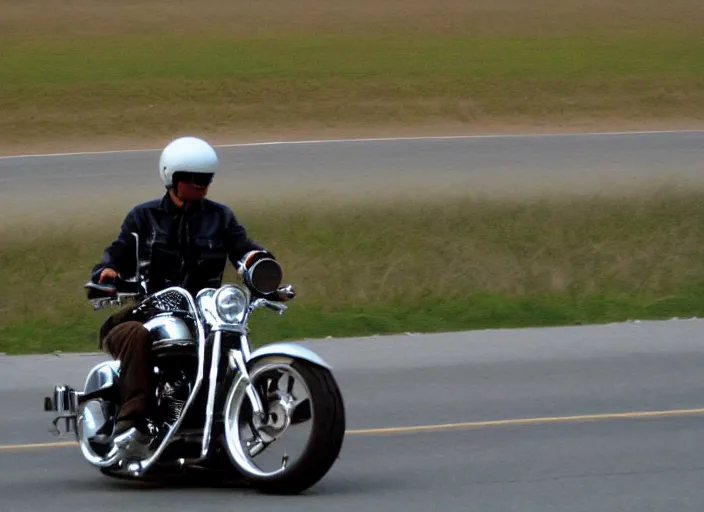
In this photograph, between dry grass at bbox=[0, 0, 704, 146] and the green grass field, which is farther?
dry grass at bbox=[0, 0, 704, 146]

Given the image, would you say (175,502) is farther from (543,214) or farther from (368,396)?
(543,214)

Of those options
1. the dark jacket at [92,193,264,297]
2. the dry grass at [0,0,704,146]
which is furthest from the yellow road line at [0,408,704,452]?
the dry grass at [0,0,704,146]

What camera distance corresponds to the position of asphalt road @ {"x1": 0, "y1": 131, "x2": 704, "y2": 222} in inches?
823

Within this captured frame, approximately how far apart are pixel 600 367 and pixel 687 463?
3.46 meters

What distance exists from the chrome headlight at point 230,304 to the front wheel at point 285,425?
0.82ft

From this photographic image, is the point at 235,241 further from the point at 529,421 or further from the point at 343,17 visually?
the point at 343,17

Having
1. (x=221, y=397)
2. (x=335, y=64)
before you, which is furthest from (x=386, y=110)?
(x=221, y=397)

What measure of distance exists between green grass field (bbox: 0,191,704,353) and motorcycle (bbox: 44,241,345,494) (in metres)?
5.70

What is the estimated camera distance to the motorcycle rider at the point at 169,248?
7.34 meters

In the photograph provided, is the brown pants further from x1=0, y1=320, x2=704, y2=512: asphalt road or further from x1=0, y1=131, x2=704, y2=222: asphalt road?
x1=0, y1=131, x2=704, y2=222: asphalt road

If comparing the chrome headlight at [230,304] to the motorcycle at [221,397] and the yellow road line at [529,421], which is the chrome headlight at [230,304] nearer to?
the motorcycle at [221,397]

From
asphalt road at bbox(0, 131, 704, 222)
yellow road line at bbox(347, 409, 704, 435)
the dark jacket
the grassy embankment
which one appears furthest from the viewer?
asphalt road at bbox(0, 131, 704, 222)

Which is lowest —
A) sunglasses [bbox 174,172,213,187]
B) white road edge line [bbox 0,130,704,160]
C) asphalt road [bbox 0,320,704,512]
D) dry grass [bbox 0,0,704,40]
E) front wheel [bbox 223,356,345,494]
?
asphalt road [bbox 0,320,704,512]

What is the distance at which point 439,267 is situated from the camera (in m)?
16.5
